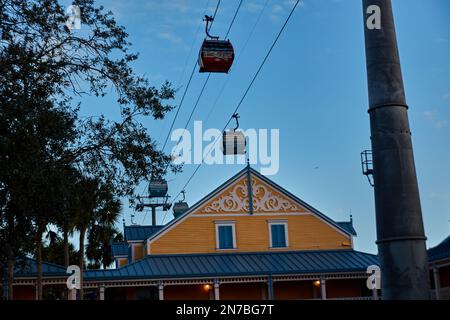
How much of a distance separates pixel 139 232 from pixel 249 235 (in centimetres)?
713

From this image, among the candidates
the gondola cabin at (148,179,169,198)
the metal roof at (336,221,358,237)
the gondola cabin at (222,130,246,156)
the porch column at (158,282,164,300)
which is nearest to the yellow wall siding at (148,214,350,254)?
the metal roof at (336,221,358,237)

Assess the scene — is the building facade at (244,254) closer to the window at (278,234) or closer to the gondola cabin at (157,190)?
the window at (278,234)

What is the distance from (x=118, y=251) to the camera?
47.5m

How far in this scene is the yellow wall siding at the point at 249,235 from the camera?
133ft

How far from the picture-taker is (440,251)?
3547 centimetres

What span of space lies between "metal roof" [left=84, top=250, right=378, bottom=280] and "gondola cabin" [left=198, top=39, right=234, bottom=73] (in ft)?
60.5

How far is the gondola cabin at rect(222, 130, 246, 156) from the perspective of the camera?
34.4 metres

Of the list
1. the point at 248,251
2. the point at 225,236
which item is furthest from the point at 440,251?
the point at 225,236

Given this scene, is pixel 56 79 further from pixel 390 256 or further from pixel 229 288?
pixel 229 288

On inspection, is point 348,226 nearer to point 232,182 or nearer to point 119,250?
point 232,182

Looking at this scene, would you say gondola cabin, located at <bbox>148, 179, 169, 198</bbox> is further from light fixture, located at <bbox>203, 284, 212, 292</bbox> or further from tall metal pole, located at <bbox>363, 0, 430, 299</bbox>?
tall metal pole, located at <bbox>363, 0, 430, 299</bbox>

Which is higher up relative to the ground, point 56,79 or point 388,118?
point 56,79
